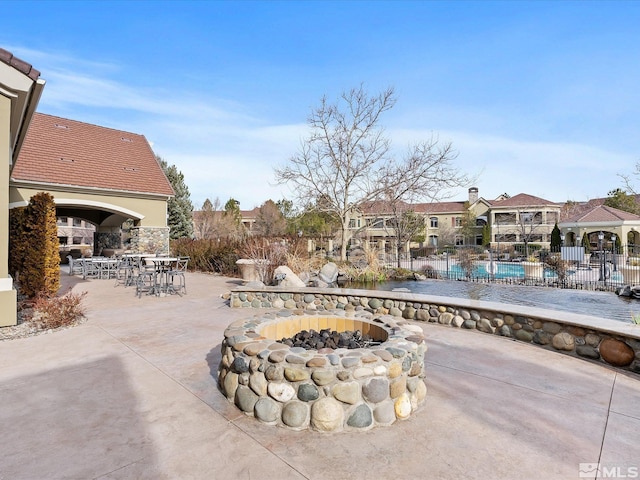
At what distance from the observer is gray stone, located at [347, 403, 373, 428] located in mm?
2641

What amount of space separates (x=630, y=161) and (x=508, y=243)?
38.3 ft

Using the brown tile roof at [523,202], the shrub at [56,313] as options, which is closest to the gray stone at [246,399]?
the shrub at [56,313]

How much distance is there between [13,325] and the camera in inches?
224

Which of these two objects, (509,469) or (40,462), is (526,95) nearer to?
(509,469)

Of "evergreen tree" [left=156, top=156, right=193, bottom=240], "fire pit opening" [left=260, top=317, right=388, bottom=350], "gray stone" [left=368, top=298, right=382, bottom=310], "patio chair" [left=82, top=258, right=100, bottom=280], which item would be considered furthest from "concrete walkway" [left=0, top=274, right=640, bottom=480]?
"evergreen tree" [left=156, top=156, right=193, bottom=240]

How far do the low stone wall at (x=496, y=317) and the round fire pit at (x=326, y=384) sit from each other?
1.46 metres

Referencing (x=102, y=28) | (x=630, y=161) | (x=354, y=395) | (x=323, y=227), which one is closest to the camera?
(x=354, y=395)

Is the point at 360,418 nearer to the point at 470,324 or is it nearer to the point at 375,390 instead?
the point at 375,390

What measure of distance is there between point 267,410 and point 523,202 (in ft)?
132

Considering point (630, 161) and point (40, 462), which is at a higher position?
point (630, 161)

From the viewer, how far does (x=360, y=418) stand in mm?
2652

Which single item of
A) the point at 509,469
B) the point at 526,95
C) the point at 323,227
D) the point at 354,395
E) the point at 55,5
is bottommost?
the point at 509,469

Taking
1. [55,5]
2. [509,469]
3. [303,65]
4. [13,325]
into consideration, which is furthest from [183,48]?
[509,469]

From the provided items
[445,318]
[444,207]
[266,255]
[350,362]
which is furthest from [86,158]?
[444,207]
